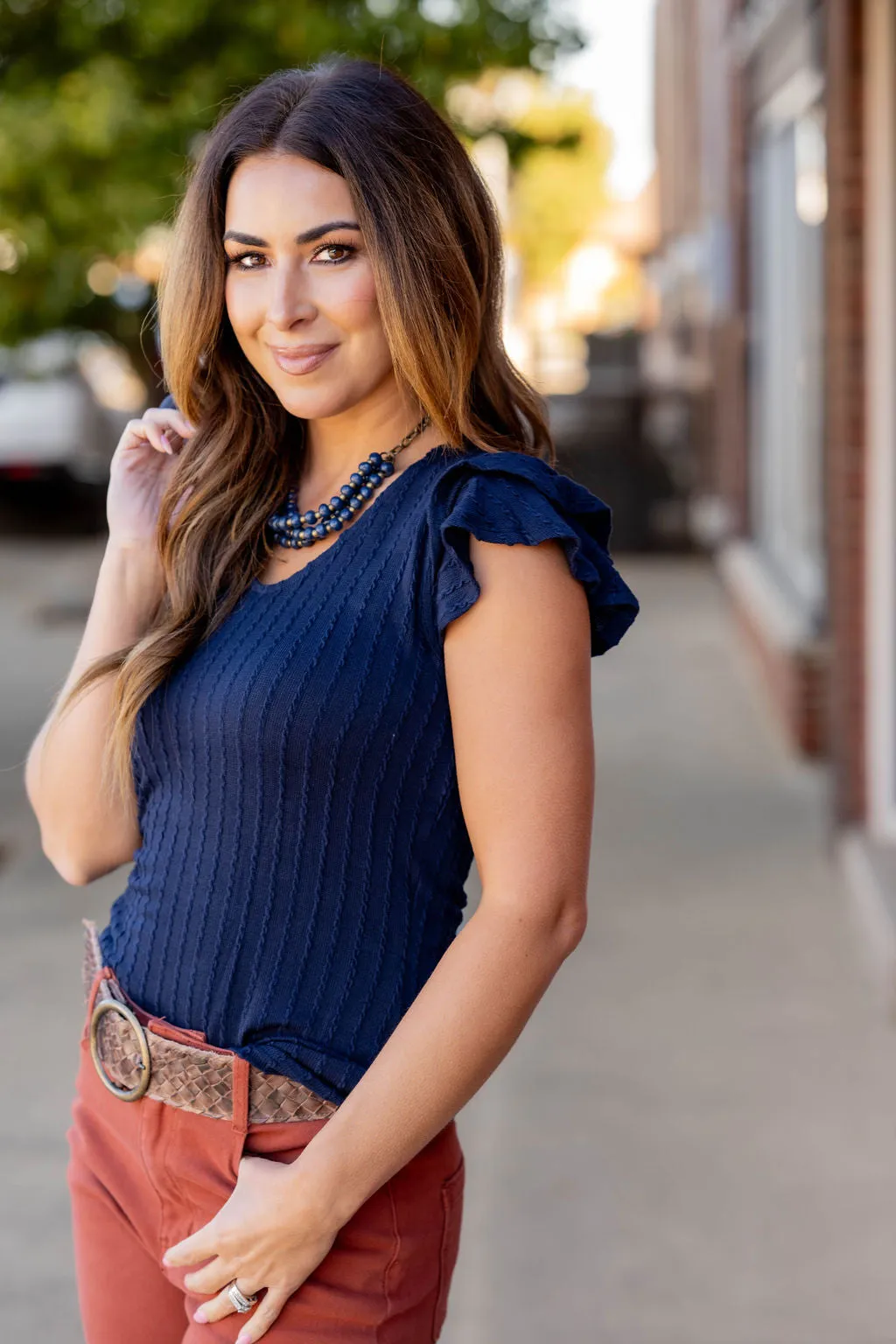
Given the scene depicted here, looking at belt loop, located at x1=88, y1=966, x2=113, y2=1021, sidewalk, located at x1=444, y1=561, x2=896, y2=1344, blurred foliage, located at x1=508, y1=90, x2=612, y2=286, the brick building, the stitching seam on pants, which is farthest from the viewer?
blurred foliage, located at x1=508, y1=90, x2=612, y2=286

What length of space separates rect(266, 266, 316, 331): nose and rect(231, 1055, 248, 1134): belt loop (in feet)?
Answer: 2.33

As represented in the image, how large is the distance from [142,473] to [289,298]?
392 millimetres

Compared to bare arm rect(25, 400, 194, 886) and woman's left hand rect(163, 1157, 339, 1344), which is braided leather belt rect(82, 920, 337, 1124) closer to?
woman's left hand rect(163, 1157, 339, 1344)

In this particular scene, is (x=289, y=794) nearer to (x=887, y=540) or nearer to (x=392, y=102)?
(x=392, y=102)

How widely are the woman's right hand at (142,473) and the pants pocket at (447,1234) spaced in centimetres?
77

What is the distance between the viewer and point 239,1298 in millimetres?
1558

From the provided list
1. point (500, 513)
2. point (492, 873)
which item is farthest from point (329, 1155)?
point (500, 513)

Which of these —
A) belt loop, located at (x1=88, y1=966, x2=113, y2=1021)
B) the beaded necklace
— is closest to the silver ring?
belt loop, located at (x1=88, y1=966, x2=113, y2=1021)

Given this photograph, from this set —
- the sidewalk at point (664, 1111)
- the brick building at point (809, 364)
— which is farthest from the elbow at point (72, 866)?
the brick building at point (809, 364)

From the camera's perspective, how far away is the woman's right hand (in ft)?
6.29

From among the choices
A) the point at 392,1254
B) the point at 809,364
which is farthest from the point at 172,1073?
the point at 809,364

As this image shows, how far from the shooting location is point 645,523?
47.4 ft

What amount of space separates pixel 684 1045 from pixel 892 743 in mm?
1509

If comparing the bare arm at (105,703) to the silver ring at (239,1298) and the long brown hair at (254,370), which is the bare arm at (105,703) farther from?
the silver ring at (239,1298)
